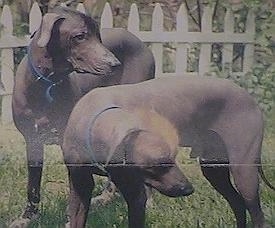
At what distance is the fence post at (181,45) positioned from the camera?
3592 mm

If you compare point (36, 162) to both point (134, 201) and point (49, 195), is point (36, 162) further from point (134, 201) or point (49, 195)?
point (134, 201)

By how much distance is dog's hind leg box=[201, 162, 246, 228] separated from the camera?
12.2 feet

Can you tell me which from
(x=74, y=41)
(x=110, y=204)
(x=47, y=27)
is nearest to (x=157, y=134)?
(x=110, y=204)

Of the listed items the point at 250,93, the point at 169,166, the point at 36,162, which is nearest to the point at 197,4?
the point at 250,93

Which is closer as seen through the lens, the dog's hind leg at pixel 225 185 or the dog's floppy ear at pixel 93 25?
the dog's floppy ear at pixel 93 25

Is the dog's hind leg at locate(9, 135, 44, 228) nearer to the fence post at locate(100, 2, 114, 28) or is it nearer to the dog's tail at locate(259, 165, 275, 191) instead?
the fence post at locate(100, 2, 114, 28)

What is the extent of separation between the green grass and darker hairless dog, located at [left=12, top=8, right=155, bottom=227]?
8 cm

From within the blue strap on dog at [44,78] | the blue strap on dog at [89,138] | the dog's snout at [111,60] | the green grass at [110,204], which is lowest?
the green grass at [110,204]

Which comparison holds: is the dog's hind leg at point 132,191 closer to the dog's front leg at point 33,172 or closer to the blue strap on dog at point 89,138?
the blue strap on dog at point 89,138

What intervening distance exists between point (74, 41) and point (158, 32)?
349 mm

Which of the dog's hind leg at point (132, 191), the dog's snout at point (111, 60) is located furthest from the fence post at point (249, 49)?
the dog's hind leg at point (132, 191)

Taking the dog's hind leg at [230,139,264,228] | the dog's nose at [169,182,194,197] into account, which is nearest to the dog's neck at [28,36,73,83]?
the dog's nose at [169,182,194,197]

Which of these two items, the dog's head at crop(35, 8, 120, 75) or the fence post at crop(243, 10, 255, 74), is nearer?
the dog's head at crop(35, 8, 120, 75)

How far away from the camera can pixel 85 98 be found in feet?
11.8
